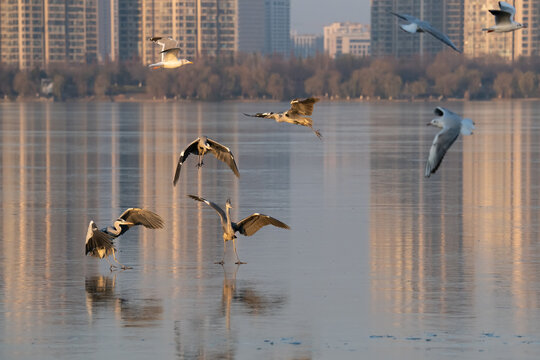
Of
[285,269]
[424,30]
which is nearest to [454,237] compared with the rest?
[285,269]

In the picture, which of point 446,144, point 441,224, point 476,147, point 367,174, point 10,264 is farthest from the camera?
point 476,147

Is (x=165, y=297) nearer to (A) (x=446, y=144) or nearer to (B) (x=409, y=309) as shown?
(B) (x=409, y=309)

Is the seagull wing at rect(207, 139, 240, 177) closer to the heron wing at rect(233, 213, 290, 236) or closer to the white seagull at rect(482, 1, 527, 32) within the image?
the heron wing at rect(233, 213, 290, 236)

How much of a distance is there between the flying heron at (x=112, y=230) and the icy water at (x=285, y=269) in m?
0.39

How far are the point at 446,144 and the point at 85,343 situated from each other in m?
4.68

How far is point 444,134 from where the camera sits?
11.8 metres

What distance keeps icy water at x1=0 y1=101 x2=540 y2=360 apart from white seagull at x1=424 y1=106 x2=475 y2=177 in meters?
2.46

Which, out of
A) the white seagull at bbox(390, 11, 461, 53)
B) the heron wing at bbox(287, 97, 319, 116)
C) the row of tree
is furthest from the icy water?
the row of tree

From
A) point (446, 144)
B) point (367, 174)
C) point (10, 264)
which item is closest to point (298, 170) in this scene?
point (367, 174)

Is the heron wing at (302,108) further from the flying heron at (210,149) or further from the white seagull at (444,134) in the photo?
the white seagull at (444,134)

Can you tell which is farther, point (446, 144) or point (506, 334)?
point (506, 334)

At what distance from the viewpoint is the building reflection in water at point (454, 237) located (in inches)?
639

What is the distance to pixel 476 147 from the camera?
170ft

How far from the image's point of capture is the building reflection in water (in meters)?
16.2
